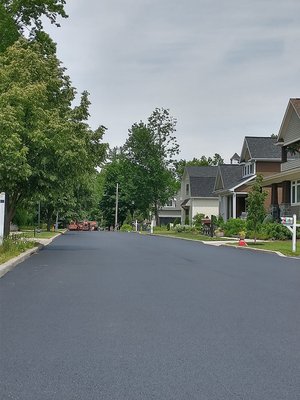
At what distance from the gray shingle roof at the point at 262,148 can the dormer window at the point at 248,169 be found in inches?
53.2

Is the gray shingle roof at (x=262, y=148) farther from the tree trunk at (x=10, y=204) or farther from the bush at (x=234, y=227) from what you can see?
the tree trunk at (x=10, y=204)

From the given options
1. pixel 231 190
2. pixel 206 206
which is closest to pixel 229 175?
pixel 231 190

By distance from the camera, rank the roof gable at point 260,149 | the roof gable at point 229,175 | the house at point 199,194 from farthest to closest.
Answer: the house at point 199,194 → the roof gable at point 229,175 → the roof gable at point 260,149

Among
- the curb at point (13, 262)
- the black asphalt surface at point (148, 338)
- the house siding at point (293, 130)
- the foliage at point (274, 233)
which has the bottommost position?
the black asphalt surface at point (148, 338)

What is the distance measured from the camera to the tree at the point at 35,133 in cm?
2047

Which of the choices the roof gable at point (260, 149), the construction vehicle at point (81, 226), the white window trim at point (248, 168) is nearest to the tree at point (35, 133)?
the roof gable at point (260, 149)

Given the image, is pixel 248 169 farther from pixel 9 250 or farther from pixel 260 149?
pixel 9 250

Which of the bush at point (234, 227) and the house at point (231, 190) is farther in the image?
the house at point (231, 190)

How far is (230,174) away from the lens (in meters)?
57.9

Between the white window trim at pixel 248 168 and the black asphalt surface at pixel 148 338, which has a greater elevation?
the white window trim at pixel 248 168

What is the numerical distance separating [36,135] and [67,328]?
14656 mm

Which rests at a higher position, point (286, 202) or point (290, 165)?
point (290, 165)

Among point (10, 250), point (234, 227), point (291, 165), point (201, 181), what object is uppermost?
point (201, 181)

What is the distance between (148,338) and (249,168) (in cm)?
4666
